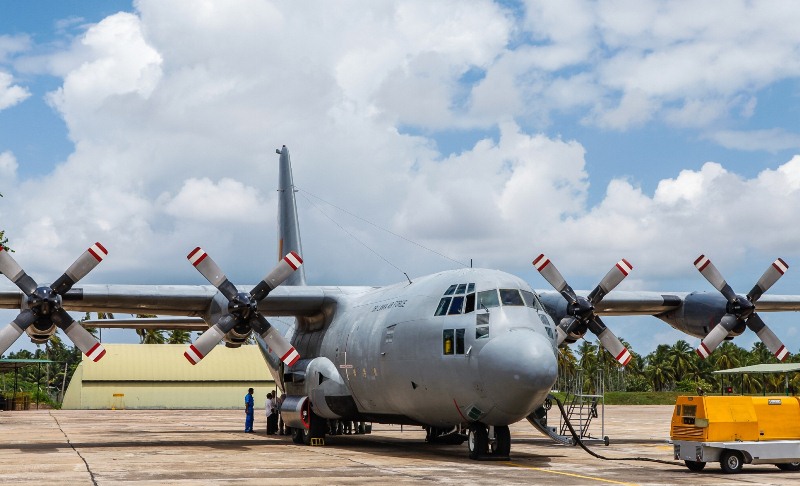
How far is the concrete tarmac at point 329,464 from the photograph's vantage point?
15.2 m

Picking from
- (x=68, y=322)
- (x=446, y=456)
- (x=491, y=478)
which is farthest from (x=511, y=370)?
(x=68, y=322)

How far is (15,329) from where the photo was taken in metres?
22.0

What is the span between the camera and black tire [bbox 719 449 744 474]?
1675 centimetres

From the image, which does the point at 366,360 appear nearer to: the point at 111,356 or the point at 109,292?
the point at 109,292

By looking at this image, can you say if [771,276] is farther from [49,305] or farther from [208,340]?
[49,305]

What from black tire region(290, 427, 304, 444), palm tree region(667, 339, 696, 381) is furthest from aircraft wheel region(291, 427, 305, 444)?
palm tree region(667, 339, 696, 381)

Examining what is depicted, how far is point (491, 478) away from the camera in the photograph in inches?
603

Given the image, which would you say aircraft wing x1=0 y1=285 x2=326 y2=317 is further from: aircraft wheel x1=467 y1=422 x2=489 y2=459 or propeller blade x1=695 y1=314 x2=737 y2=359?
propeller blade x1=695 y1=314 x2=737 y2=359

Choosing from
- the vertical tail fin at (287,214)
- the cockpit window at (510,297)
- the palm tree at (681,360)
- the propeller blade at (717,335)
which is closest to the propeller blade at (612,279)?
the propeller blade at (717,335)

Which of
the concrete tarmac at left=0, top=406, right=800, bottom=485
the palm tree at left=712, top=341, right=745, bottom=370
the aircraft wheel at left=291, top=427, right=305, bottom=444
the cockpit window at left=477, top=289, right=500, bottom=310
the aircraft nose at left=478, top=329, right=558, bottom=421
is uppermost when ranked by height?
the palm tree at left=712, top=341, right=745, bottom=370

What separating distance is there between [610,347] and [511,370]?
26.4 ft

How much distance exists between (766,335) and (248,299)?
14279mm

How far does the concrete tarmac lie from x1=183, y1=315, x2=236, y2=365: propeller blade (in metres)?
2.20

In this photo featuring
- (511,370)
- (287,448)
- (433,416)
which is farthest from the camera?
(287,448)
